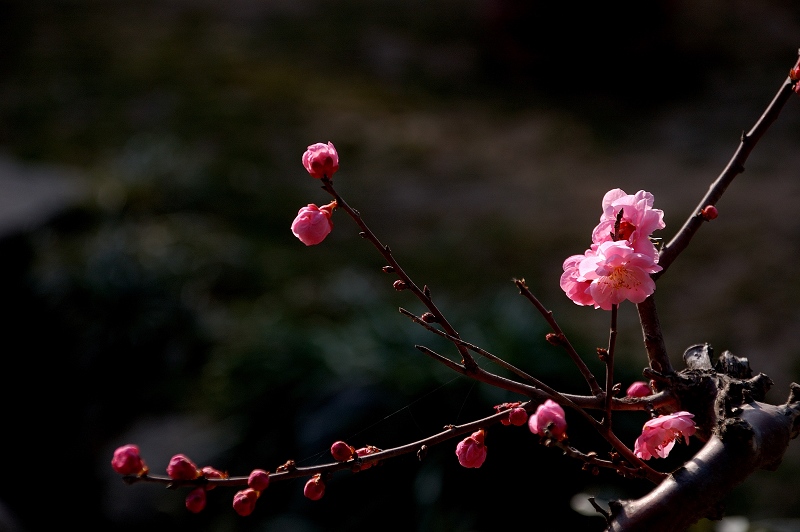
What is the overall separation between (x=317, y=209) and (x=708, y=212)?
0.43m

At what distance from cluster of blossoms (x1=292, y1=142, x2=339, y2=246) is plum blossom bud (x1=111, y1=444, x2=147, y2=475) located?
27 centimetres

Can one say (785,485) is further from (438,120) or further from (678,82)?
(678,82)

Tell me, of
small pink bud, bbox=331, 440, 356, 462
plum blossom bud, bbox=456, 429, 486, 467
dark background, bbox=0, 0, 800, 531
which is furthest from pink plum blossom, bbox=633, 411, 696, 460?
dark background, bbox=0, 0, 800, 531

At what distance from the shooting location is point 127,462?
717 millimetres

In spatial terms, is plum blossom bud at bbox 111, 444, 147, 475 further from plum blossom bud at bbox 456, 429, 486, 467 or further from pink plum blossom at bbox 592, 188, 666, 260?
pink plum blossom at bbox 592, 188, 666, 260

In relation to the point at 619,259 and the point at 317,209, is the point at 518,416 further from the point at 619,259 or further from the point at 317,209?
the point at 317,209

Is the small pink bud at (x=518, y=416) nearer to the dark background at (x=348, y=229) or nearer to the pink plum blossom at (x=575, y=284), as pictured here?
the pink plum blossom at (x=575, y=284)

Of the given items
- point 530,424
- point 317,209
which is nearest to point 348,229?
point 317,209

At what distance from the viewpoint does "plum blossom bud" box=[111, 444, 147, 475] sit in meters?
0.71

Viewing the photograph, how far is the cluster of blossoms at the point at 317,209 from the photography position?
2.74ft

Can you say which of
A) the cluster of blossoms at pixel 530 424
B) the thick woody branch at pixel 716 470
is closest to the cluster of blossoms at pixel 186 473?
the cluster of blossoms at pixel 530 424

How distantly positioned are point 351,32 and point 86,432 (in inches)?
257

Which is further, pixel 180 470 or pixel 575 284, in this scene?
pixel 575 284

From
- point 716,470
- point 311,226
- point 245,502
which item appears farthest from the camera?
point 311,226
